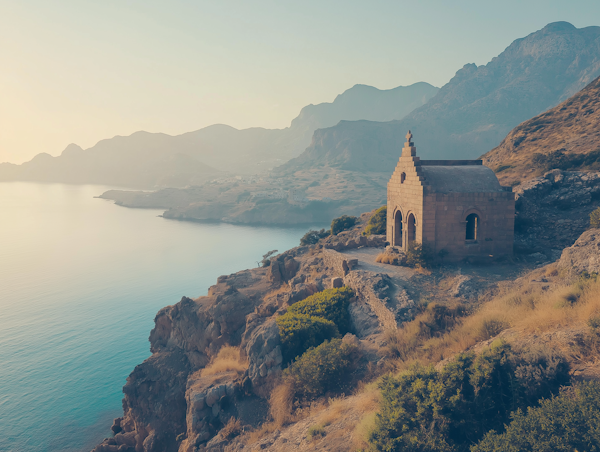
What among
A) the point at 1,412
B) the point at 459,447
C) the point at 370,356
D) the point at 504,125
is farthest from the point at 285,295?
the point at 504,125

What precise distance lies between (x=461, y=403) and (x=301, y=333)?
8.59m

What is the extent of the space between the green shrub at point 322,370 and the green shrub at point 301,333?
1.39 m

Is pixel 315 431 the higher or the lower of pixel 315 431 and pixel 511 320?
the lower

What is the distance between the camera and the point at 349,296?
19.1 metres

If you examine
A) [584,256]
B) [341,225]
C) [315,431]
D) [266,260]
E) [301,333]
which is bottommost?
[266,260]

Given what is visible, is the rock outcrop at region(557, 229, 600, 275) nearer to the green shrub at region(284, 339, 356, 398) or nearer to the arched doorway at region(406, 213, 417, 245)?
the arched doorway at region(406, 213, 417, 245)

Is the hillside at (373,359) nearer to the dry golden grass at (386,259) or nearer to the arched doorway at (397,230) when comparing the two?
the dry golden grass at (386,259)

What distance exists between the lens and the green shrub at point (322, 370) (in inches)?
483

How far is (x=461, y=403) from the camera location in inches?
296

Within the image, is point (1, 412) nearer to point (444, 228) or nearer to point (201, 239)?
point (444, 228)

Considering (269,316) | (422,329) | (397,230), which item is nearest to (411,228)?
(397,230)

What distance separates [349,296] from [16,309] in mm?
46167

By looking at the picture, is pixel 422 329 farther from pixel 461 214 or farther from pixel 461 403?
pixel 461 214

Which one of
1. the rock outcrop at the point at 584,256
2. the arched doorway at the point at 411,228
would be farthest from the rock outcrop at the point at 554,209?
the rock outcrop at the point at 584,256
